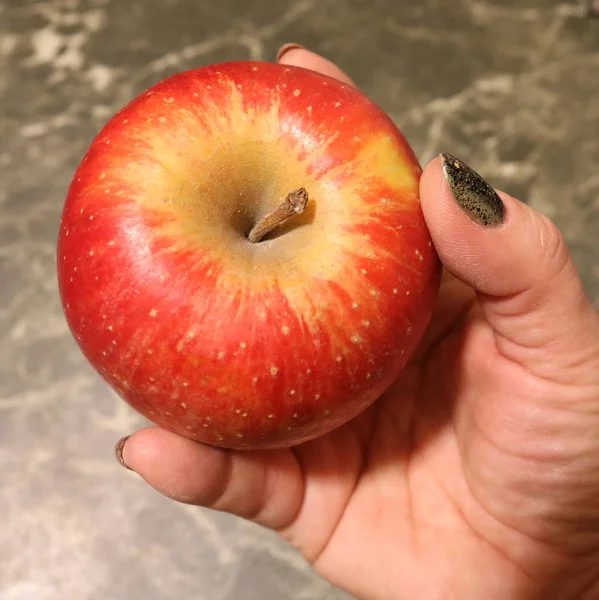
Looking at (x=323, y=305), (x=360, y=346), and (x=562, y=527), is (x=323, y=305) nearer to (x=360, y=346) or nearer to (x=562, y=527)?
(x=360, y=346)

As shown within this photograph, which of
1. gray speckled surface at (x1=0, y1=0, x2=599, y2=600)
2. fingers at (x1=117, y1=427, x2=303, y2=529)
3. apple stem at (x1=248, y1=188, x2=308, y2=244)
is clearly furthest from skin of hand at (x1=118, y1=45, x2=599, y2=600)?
gray speckled surface at (x1=0, y1=0, x2=599, y2=600)

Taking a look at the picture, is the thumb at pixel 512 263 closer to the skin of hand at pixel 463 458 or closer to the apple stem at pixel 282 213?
the skin of hand at pixel 463 458

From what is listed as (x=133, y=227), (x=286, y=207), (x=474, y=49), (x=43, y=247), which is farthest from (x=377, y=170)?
(x=474, y=49)

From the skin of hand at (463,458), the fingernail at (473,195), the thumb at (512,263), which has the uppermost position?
the fingernail at (473,195)

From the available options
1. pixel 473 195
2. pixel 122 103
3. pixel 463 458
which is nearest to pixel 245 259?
pixel 473 195

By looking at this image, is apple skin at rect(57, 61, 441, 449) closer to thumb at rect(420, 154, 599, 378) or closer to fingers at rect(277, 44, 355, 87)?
thumb at rect(420, 154, 599, 378)

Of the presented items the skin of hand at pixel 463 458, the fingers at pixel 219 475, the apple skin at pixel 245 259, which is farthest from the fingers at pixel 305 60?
the fingers at pixel 219 475
